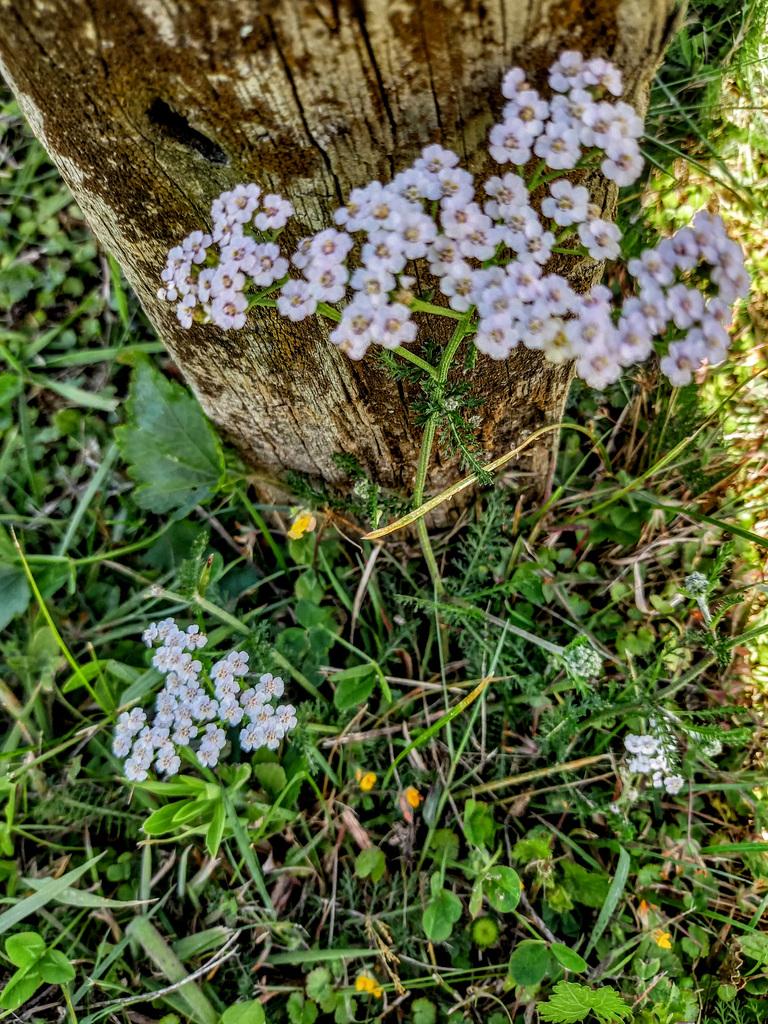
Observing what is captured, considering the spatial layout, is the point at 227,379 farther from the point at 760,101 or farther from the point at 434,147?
the point at 760,101

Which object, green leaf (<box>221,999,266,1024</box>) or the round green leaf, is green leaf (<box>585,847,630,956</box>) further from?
green leaf (<box>221,999,266,1024</box>)

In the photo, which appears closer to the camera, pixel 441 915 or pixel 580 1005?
pixel 580 1005

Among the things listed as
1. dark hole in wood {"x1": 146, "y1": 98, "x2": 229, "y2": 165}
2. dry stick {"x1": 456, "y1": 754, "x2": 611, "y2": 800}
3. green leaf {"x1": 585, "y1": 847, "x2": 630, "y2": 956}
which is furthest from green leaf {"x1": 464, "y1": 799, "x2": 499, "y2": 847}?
dark hole in wood {"x1": 146, "y1": 98, "x2": 229, "y2": 165}

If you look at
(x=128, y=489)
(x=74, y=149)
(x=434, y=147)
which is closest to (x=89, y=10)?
(x=74, y=149)

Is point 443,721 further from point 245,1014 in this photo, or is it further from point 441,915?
→ point 245,1014

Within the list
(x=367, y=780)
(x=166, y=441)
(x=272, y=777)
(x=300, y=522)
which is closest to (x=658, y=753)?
(x=367, y=780)
